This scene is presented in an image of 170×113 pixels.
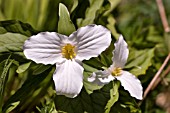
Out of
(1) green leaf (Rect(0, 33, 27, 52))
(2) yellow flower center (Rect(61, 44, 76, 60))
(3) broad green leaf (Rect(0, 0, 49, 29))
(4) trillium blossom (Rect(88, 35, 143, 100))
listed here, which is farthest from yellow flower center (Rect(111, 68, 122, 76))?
(3) broad green leaf (Rect(0, 0, 49, 29))

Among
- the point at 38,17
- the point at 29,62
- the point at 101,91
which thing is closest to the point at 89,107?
the point at 101,91

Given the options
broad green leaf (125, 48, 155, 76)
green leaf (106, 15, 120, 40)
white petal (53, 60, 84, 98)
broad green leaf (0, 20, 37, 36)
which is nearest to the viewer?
white petal (53, 60, 84, 98)

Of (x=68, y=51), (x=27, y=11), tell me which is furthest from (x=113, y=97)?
(x=27, y=11)

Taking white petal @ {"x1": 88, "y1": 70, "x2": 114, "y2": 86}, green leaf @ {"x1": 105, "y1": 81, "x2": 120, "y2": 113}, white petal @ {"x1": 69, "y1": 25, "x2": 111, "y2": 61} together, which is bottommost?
green leaf @ {"x1": 105, "y1": 81, "x2": 120, "y2": 113}

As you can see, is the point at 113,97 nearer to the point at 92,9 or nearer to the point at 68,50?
the point at 68,50

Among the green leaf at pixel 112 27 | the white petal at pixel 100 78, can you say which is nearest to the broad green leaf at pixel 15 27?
the white petal at pixel 100 78

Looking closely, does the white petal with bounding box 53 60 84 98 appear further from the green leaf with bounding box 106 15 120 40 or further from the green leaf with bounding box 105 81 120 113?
the green leaf with bounding box 106 15 120 40

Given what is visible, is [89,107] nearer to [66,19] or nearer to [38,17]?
[66,19]
